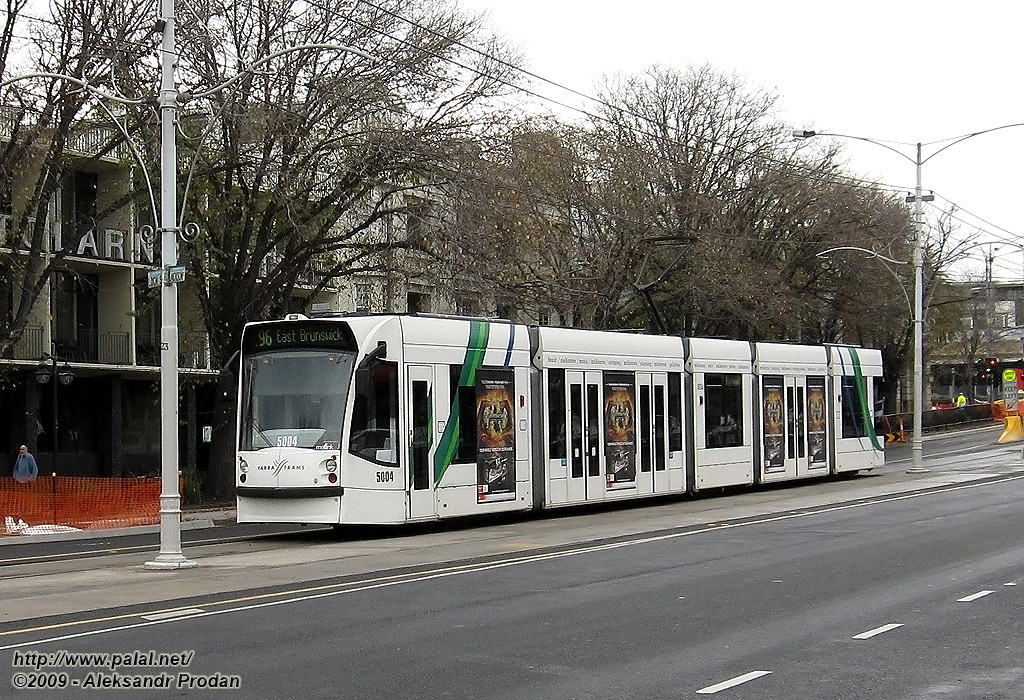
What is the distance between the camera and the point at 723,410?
98.4ft

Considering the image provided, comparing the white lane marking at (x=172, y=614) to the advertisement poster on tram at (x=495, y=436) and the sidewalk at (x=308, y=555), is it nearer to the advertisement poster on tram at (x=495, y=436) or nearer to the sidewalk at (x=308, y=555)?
the sidewalk at (x=308, y=555)

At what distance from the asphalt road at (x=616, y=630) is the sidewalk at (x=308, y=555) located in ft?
1.58

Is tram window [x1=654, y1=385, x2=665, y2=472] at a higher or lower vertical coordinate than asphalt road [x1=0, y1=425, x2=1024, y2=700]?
higher

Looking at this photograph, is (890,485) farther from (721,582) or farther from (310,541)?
(721,582)

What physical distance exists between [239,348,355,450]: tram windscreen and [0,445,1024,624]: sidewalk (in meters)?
1.68

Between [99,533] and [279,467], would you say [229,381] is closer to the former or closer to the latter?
[279,467]

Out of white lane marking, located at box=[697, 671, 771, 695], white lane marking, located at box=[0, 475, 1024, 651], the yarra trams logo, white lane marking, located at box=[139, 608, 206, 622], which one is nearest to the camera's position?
white lane marking, located at box=[697, 671, 771, 695]

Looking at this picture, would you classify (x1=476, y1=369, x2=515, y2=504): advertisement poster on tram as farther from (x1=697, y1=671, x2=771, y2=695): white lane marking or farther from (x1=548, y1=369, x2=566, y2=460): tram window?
(x1=697, y1=671, x2=771, y2=695): white lane marking

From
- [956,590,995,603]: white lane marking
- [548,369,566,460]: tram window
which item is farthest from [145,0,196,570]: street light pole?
[956,590,995,603]: white lane marking

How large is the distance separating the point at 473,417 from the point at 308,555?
467 centimetres

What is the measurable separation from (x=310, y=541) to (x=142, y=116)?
11384mm

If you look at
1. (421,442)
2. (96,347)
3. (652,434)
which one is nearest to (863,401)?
(652,434)

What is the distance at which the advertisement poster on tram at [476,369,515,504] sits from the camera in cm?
2255

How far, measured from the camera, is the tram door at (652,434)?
26859 millimetres
